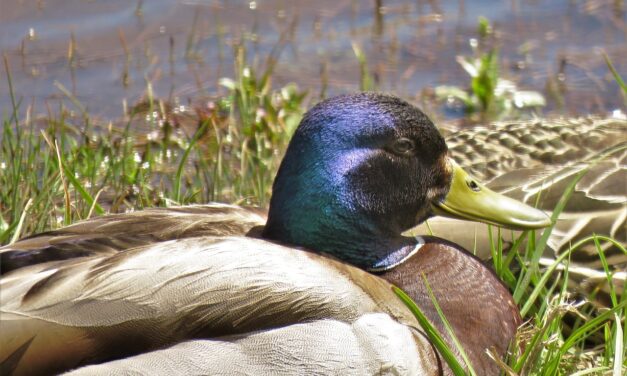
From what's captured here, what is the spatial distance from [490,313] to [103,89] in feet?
13.3

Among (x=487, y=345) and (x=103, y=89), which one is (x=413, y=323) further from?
(x=103, y=89)

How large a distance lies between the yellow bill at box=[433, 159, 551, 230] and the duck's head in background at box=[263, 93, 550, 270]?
4 cm

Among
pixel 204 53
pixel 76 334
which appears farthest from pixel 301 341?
pixel 204 53

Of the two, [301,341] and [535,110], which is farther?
[535,110]

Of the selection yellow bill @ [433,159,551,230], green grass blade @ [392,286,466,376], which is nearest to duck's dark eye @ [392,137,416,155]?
yellow bill @ [433,159,551,230]

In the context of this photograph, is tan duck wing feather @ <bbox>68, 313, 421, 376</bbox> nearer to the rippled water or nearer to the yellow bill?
the yellow bill

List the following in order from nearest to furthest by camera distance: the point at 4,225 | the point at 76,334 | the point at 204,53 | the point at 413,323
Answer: the point at 76,334, the point at 413,323, the point at 4,225, the point at 204,53

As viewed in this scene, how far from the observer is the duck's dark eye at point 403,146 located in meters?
4.15

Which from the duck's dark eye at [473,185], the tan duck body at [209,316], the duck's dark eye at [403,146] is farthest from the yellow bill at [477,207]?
the tan duck body at [209,316]

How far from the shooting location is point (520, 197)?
16.5 feet

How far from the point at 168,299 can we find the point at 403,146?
3.19 feet

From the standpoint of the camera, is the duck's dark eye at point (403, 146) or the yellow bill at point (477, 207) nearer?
the duck's dark eye at point (403, 146)

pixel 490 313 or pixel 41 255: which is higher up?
pixel 41 255

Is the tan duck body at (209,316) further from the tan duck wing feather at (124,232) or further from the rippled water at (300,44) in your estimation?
the rippled water at (300,44)
